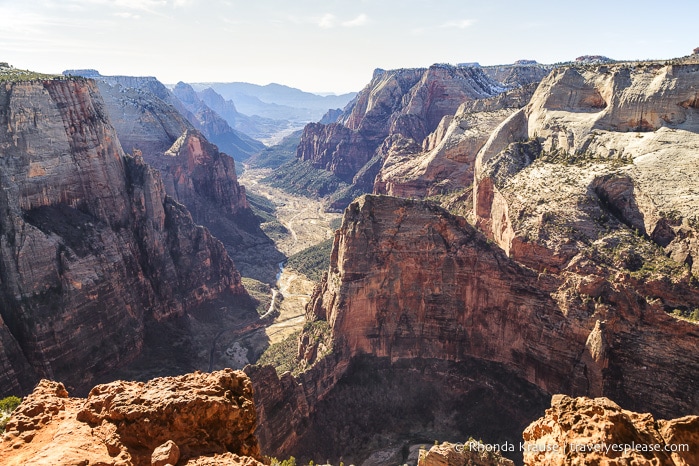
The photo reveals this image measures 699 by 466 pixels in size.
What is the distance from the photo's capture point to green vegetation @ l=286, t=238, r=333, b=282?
110 metres

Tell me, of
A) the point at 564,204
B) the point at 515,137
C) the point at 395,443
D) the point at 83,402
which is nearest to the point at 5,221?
the point at 83,402

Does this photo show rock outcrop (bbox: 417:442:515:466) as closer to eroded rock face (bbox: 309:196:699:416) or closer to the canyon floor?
eroded rock face (bbox: 309:196:699:416)

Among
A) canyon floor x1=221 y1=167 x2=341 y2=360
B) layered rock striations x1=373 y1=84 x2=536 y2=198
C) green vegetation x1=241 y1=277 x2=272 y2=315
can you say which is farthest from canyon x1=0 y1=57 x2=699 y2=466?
layered rock striations x1=373 y1=84 x2=536 y2=198

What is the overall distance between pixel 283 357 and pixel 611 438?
47.5 meters

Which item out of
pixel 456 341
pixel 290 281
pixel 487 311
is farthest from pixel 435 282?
pixel 290 281

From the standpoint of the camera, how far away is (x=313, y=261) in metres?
115

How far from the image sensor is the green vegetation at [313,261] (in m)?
110

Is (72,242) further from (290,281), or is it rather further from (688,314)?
(688,314)

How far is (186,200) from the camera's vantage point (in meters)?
122

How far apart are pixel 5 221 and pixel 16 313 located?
10.6m

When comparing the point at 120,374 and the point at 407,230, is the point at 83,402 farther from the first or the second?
the point at 120,374

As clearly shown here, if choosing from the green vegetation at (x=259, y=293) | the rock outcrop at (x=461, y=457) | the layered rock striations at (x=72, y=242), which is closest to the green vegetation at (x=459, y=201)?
the green vegetation at (x=259, y=293)

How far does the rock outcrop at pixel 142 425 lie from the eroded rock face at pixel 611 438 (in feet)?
40.8

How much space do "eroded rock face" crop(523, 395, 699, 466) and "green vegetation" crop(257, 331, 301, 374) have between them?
1459 inches
